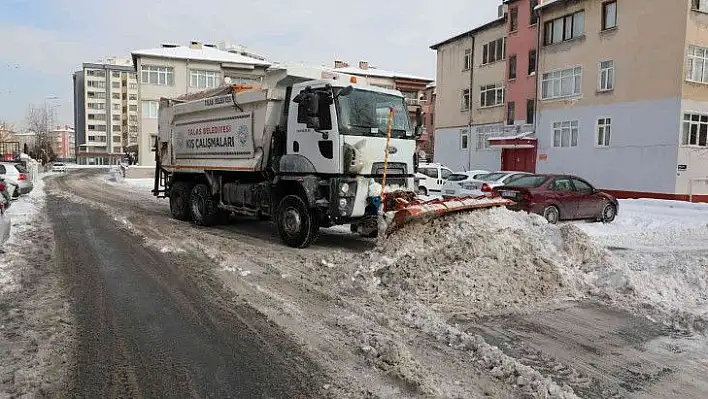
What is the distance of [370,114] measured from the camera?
9.23 metres

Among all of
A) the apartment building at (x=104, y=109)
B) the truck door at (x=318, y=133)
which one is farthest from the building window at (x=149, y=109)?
the apartment building at (x=104, y=109)

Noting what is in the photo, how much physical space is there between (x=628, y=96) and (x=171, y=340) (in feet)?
85.3

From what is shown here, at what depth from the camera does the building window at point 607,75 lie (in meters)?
26.3

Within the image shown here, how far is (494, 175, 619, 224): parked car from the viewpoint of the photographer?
45.8 feet

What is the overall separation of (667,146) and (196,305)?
77.7 ft

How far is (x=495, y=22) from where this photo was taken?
35.0 m

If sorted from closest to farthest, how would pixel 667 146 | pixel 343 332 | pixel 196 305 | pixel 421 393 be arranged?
pixel 421 393, pixel 343 332, pixel 196 305, pixel 667 146

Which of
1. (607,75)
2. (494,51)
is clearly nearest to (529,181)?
(607,75)

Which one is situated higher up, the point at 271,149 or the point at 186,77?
the point at 186,77

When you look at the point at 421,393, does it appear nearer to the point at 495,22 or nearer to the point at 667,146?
the point at 667,146

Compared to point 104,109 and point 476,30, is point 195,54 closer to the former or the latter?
point 476,30

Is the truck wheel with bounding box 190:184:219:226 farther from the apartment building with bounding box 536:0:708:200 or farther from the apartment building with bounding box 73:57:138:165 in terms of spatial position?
the apartment building with bounding box 73:57:138:165

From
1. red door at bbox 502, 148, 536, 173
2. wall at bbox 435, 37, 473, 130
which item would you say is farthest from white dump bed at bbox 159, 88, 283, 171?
wall at bbox 435, 37, 473, 130

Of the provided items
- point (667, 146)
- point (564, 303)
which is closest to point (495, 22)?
point (667, 146)
